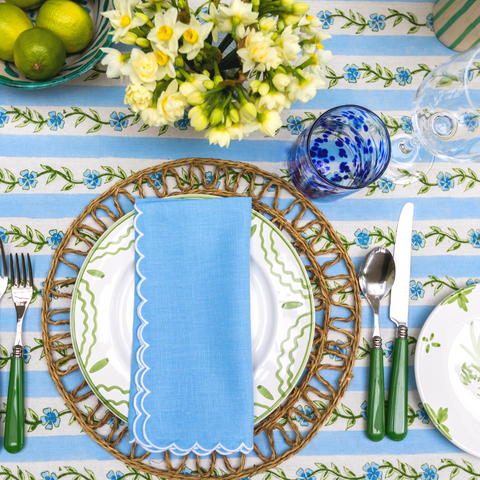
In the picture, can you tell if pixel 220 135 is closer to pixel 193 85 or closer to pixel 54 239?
pixel 193 85

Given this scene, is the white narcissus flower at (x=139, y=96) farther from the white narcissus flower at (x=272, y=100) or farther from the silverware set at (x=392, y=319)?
the silverware set at (x=392, y=319)

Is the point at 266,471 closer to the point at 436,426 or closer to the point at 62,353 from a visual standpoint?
the point at 436,426

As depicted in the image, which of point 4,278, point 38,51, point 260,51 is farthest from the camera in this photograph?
point 4,278

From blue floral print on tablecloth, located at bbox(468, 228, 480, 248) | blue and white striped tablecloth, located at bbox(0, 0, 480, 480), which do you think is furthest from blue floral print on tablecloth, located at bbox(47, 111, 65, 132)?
blue floral print on tablecloth, located at bbox(468, 228, 480, 248)

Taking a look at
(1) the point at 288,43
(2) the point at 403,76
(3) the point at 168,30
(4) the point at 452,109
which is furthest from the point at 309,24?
(2) the point at 403,76

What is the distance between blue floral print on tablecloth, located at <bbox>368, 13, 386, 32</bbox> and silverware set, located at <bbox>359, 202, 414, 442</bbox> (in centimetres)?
34

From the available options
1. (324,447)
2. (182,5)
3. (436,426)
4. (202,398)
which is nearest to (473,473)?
(436,426)

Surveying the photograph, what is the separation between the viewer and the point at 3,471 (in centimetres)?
64

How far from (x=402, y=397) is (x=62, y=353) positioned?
59cm

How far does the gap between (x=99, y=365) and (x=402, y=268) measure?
0.55 metres

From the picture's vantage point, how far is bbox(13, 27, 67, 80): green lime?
1.81ft

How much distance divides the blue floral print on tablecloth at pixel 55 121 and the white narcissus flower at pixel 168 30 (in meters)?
0.36

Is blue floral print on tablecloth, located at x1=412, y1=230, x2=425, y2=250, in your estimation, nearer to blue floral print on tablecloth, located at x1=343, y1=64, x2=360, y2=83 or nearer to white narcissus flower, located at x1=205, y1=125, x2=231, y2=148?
blue floral print on tablecloth, located at x1=343, y1=64, x2=360, y2=83

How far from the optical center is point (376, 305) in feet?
2.25
